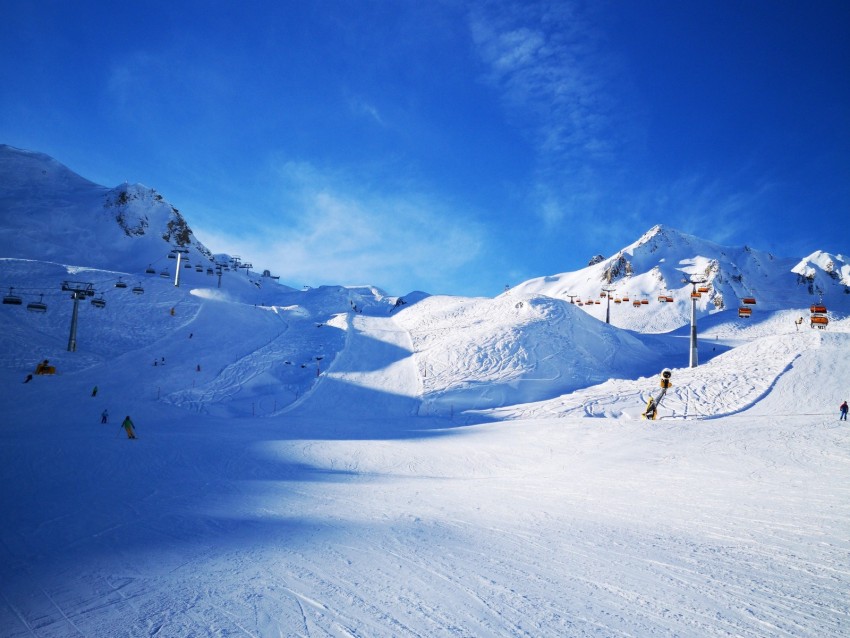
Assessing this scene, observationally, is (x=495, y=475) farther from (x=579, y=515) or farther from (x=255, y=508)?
(x=255, y=508)

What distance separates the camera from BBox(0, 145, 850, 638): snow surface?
5.16 metres

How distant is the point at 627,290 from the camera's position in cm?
11506

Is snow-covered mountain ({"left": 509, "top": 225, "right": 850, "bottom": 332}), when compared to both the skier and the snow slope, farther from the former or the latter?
the snow slope

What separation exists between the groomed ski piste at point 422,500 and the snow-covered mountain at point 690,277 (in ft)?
210

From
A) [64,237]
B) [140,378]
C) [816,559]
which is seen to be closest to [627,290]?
[140,378]

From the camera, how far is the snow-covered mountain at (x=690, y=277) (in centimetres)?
10156

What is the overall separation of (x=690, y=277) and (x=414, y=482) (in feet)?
406

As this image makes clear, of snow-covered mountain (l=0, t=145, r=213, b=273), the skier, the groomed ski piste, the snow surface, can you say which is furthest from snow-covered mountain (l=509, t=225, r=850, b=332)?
snow-covered mountain (l=0, t=145, r=213, b=273)

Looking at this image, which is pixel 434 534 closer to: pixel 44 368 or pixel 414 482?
pixel 414 482

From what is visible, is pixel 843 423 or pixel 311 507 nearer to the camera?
pixel 311 507

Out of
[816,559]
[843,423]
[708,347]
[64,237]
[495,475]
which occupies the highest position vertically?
[64,237]

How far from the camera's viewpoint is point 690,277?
115125 mm

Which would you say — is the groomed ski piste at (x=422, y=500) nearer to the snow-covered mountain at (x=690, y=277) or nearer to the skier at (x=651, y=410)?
the skier at (x=651, y=410)

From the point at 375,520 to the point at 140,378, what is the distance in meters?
34.5
